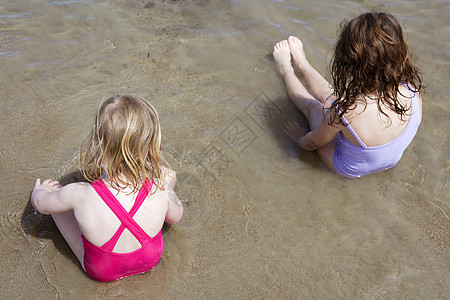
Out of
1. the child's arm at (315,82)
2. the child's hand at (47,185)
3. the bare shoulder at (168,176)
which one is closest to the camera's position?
the bare shoulder at (168,176)

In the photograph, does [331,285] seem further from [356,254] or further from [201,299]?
[201,299]

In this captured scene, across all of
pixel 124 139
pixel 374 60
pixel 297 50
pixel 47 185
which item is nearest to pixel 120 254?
pixel 124 139

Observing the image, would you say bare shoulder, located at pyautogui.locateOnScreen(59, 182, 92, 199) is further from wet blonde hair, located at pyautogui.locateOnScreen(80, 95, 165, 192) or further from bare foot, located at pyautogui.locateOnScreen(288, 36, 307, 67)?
bare foot, located at pyautogui.locateOnScreen(288, 36, 307, 67)

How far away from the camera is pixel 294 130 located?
3572 millimetres

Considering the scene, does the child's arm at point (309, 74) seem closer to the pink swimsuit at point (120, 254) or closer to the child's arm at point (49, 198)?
the pink swimsuit at point (120, 254)

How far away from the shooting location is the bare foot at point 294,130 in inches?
138

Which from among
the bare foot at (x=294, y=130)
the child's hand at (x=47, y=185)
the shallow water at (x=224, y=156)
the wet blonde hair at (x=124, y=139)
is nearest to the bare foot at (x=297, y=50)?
the shallow water at (x=224, y=156)

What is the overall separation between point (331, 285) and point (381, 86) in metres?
1.32

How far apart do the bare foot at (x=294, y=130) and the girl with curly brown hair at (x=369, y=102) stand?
190 millimetres

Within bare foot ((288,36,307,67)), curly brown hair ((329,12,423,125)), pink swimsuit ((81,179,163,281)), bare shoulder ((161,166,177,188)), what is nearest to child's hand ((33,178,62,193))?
pink swimsuit ((81,179,163,281))

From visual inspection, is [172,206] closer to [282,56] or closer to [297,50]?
[282,56]

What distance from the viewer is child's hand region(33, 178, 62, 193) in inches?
108

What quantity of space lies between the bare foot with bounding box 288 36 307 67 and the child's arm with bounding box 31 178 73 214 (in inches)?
101

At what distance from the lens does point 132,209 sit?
7.45 ft
